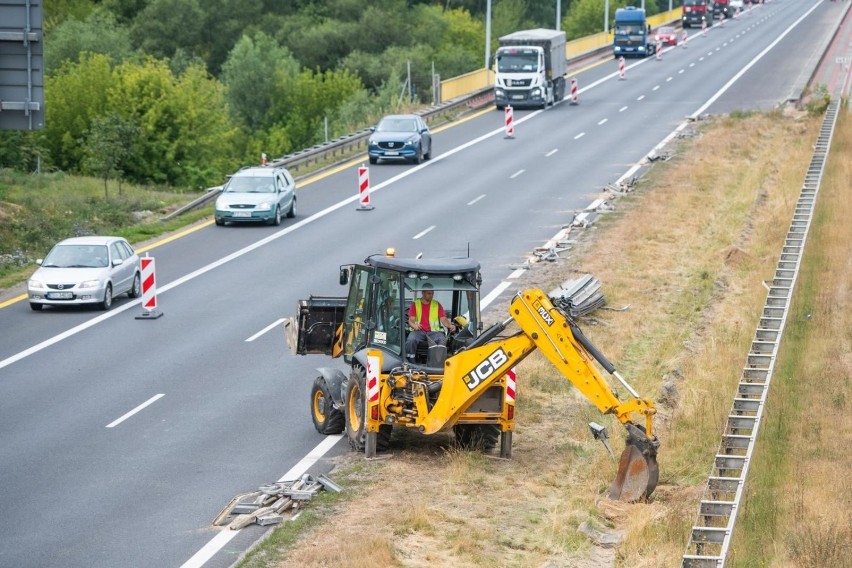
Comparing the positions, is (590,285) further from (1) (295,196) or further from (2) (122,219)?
(2) (122,219)

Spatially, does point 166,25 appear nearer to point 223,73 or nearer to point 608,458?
point 223,73

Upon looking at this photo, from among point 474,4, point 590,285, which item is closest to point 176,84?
point 590,285

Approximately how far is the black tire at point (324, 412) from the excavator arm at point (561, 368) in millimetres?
3241

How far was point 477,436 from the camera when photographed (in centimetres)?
1830

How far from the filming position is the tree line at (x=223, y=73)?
61.2m

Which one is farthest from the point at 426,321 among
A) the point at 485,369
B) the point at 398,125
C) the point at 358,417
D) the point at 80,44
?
the point at 80,44

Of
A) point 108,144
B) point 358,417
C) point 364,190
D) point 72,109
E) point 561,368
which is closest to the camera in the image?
point 561,368

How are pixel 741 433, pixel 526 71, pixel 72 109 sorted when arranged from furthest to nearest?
pixel 526 71 → pixel 72 109 → pixel 741 433

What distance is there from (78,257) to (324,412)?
1233cm

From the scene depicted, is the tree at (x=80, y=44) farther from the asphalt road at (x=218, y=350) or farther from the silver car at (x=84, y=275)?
the silver car at (x=84, y=275)

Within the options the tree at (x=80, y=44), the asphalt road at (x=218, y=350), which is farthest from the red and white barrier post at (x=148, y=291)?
the tree at (x=80, y=44)

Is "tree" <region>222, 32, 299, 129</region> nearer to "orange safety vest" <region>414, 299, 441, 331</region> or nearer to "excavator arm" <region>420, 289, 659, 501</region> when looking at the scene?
"orange safety vest" <region>414, 299, 441, 331</region>

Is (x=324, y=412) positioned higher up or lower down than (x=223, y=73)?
lower down

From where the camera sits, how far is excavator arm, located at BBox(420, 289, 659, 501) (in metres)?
15.4
